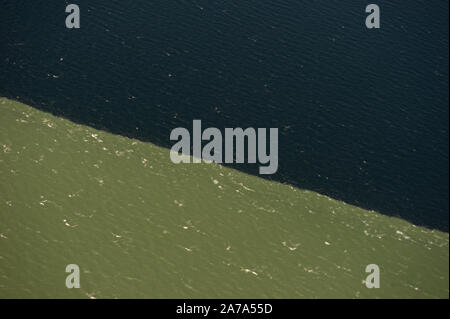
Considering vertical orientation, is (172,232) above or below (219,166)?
below

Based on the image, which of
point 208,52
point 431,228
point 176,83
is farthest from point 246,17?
point 431,228

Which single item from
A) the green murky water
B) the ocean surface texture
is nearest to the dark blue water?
the ocean surface texture

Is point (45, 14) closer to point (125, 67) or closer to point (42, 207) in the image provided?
point (125, 67)

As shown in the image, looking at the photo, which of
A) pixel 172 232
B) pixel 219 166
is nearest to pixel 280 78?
pixel 219 166

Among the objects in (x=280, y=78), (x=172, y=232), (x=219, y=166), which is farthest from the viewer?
(x=280, y=78)

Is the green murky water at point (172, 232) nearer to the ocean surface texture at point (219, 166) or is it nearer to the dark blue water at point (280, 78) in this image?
the ocean surface texture at point (219, 166)

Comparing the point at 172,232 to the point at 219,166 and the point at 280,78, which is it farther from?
the point at 280,78

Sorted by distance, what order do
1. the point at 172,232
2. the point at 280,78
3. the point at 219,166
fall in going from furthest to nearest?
1. the point at 280,78
2. the point at 219,166
3. the point at 172,232
